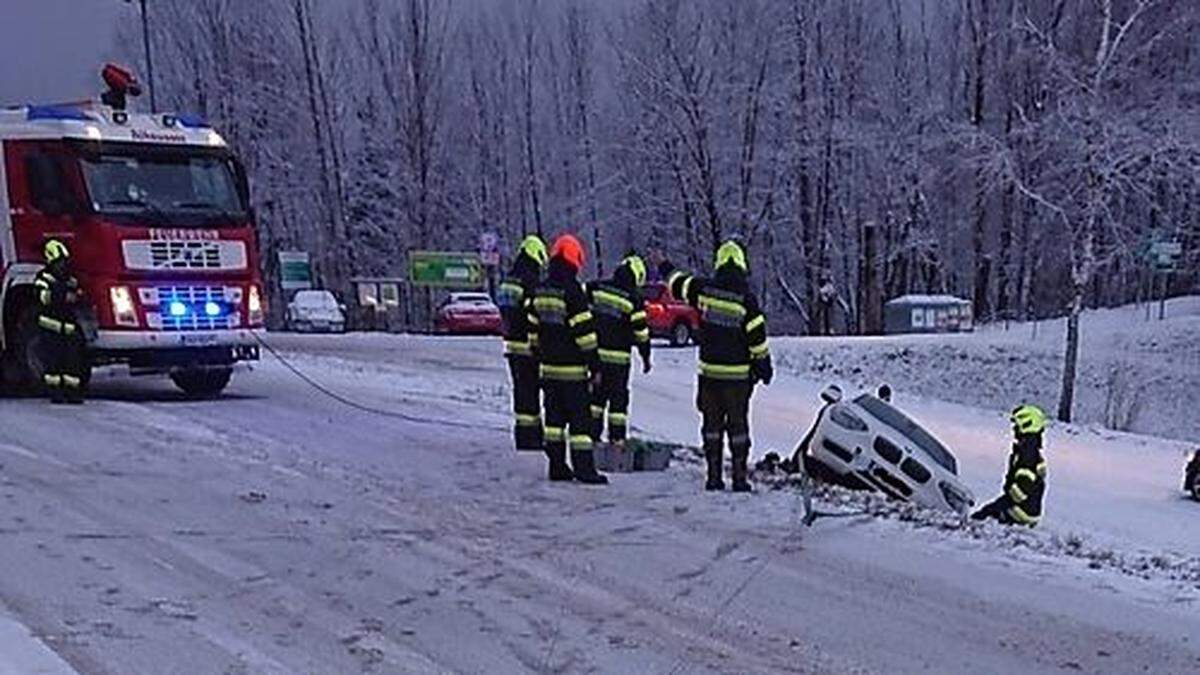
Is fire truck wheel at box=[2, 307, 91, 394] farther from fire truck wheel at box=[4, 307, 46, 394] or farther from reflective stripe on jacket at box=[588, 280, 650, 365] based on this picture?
reflective stripe on jacket at box=[588, 280, 650, 365]

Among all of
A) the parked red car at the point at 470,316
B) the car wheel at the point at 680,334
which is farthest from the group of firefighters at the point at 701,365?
the parked red car at the point at 470,316

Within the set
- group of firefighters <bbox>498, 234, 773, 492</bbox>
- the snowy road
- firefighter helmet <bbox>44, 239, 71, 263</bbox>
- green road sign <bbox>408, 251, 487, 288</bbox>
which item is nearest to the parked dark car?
the snowy road

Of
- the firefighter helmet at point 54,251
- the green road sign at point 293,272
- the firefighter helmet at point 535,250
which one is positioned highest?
the firefighter helmet at point 535,250

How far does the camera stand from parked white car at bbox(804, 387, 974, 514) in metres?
10.6

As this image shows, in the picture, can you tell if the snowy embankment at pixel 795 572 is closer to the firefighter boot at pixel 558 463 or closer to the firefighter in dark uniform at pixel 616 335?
the firefighter boot at pixel 558 463

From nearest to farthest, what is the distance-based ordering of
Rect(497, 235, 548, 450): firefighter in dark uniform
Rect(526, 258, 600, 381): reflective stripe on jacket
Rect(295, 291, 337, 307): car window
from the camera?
Rect(526, 258, 600, 381): reflective stripe on jacket, Rect(497, 235, 548, 450): firefighter in dark uniform, Rect(295, 291, 337, 307): car window

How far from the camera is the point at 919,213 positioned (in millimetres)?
49219

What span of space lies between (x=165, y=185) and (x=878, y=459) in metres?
8.71

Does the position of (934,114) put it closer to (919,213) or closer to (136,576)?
(919,213)

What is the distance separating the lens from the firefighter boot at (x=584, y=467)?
10.4 meters

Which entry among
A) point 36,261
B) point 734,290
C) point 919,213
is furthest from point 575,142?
point 734,290

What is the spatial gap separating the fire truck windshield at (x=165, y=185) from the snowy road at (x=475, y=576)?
9.82ft

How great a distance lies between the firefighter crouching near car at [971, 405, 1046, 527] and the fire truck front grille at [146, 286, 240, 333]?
8609 mm

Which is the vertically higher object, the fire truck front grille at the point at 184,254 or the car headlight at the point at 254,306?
the fire truck front grille at the point at 184,254
